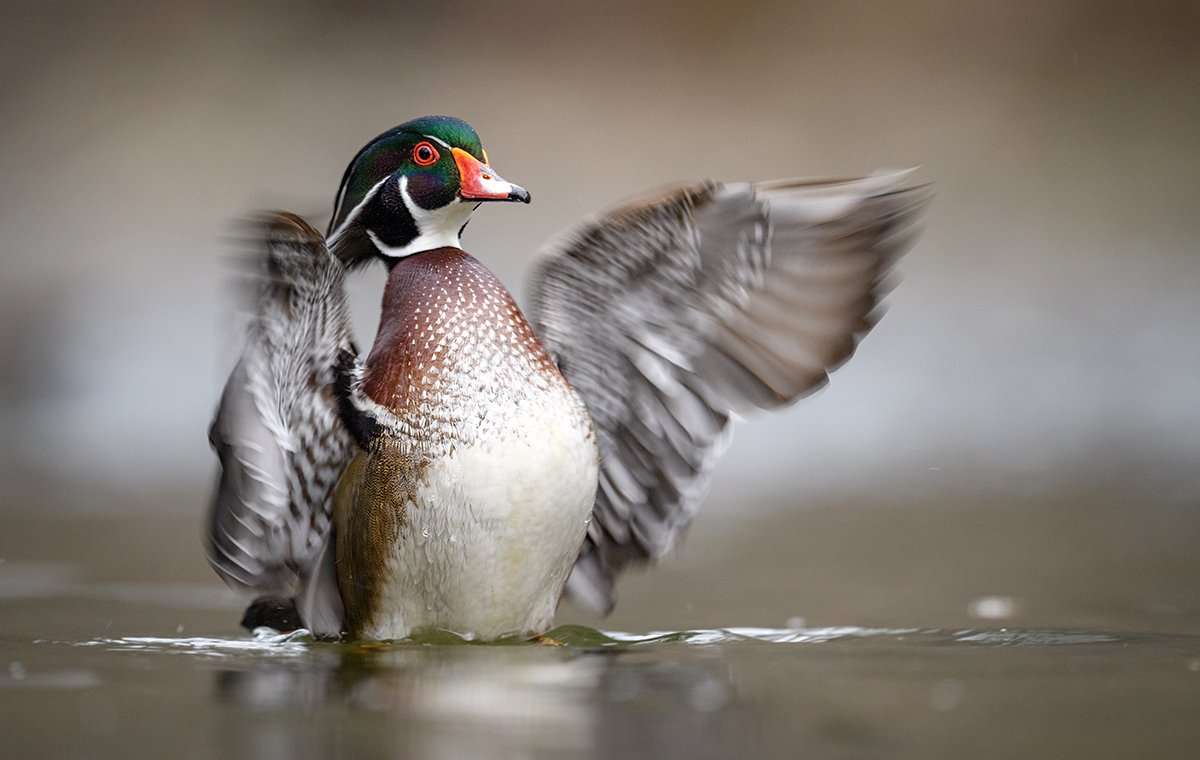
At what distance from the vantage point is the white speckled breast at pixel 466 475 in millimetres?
3205

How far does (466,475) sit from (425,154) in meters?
0.75

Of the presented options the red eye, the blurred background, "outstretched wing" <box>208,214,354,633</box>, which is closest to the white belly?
"outstretched wing" <box>208,214,354,633</box>

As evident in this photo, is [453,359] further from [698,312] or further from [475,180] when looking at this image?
[698,312]

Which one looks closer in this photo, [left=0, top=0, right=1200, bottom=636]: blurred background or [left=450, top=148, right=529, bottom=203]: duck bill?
[left=450, top=148, right=529, bottom=203]: duck bill

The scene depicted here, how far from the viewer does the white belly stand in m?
3.20

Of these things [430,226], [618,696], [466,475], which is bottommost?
[618,696]

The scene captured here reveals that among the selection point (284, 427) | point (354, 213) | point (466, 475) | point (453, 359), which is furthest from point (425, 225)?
point (466, 475)

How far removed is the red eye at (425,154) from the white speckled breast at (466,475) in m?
0.27

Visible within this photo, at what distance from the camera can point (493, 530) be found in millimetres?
3209

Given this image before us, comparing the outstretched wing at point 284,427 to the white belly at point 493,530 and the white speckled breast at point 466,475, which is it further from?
the white belly at point 493,530

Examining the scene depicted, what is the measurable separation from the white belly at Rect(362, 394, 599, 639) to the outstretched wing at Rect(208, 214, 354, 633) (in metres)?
0.25

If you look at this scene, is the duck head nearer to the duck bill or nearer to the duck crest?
the duck bill

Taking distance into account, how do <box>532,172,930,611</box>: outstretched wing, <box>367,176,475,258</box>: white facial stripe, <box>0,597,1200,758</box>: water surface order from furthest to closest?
<box>367,176,475,258</box>: white facial stripe, <box>532,172,930,611</box>: outstretched wing, <box>0,597,1200,758</box>: water surface

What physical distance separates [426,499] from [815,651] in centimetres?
82
